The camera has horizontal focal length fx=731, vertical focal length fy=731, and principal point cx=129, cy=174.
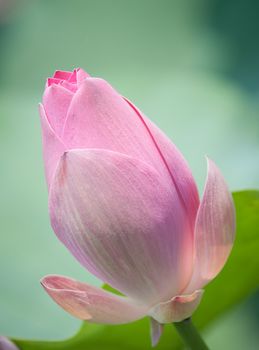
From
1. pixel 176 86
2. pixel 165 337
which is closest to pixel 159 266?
pixel 165 337

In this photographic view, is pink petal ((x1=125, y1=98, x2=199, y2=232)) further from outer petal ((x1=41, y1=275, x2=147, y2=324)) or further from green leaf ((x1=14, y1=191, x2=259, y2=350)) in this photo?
green leaf ((x1=14, y1=191, x2=259, y2=350))

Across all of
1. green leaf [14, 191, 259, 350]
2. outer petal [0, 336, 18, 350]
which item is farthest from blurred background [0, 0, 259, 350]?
outer petal [0, 336, 18, 350]

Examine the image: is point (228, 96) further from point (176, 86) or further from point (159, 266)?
point (159, 266)

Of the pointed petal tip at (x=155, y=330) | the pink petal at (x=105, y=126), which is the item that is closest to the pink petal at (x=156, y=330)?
the pointed petal tip at (x=155, y=330)

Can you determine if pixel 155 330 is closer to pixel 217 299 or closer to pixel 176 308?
pixel 176 308

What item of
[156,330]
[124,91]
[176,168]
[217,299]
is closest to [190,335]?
[156,330]

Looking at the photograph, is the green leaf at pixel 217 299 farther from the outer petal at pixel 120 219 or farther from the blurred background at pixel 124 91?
the outer petal at pixel 120 219

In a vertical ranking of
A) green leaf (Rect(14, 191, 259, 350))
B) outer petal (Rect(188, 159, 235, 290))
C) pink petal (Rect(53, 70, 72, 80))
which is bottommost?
green leaf (Rect(14, 191, 259, 350))

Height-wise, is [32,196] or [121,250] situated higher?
[121,250]
